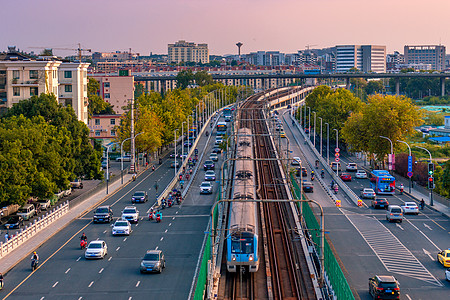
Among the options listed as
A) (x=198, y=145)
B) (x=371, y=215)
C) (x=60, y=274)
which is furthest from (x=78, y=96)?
(x=60, y=274)

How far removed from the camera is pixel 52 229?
59.1 meters

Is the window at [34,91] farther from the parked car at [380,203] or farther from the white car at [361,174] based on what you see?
the parked car at [380,203]

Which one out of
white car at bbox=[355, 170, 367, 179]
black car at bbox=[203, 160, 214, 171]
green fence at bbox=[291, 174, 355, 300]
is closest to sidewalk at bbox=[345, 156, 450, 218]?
white car at bbox=[355, 170, 367, 179]

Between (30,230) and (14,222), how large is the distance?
4935 millimetres

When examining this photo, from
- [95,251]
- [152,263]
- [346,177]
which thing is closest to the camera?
[152,263]

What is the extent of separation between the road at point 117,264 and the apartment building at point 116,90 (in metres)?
102

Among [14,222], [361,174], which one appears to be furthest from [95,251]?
[361,174]

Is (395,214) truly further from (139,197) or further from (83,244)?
(83,244)

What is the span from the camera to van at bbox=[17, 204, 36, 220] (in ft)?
209

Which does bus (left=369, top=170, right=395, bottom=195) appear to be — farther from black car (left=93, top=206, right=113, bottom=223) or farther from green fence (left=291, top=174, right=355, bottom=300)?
black car (left=93, top=206, right=113, bottom=223)

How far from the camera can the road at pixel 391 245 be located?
141 feet

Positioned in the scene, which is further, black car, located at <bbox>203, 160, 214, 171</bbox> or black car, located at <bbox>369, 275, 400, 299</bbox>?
black car, located at <bbox>203, 160, 214, 171</bbox>

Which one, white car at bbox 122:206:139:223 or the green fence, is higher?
the green fence

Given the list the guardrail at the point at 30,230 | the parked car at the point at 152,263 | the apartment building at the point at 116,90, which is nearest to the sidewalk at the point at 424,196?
the parked car at the point at 152,263
